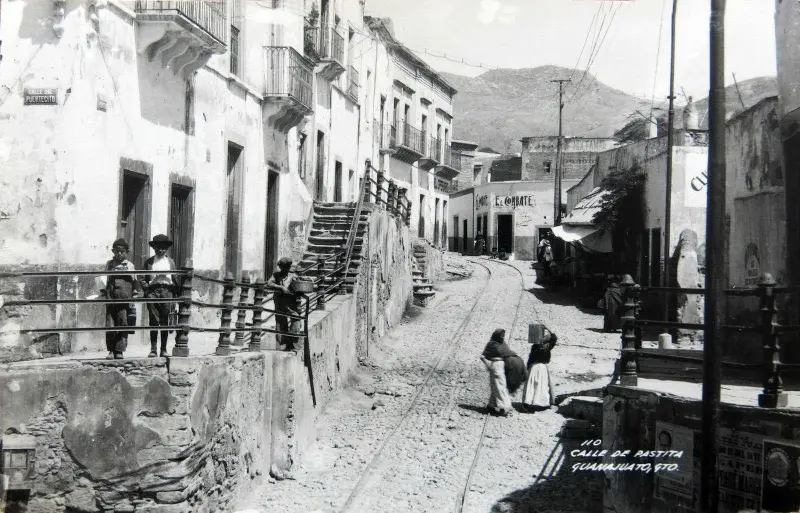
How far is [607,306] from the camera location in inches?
802

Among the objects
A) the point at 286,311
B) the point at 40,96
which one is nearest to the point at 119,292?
the point at 40,96

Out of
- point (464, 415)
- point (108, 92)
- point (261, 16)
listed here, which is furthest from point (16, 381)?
point (261, 16)

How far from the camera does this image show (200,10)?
12.4 m

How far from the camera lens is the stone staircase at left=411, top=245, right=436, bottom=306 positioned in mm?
23031

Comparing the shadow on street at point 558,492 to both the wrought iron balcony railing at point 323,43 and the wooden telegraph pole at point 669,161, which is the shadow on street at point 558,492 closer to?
the wooden telegraph pole at point 669,161

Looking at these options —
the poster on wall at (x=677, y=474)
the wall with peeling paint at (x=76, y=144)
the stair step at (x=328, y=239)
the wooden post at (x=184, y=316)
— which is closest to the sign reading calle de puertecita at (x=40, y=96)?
the wall with peeling paint at (x=76, y=144)

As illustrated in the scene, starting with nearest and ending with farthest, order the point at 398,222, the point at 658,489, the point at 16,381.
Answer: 1. the point at 16,381
2. the point at 658,489
3. the point at 398,222

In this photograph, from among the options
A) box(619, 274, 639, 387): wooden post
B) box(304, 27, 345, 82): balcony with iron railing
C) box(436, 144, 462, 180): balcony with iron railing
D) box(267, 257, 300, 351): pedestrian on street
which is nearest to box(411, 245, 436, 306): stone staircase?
box(304, 27, 345, 82): balcony with iron railing

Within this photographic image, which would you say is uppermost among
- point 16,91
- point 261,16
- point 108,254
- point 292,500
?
point 261,16

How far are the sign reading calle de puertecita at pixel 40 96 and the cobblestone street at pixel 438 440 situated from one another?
17.8ft

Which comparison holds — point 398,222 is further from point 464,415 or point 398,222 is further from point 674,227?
point 464,415

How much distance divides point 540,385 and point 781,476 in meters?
Answer: 6.99

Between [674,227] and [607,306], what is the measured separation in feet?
8.82

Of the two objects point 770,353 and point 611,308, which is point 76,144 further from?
point 611,308
